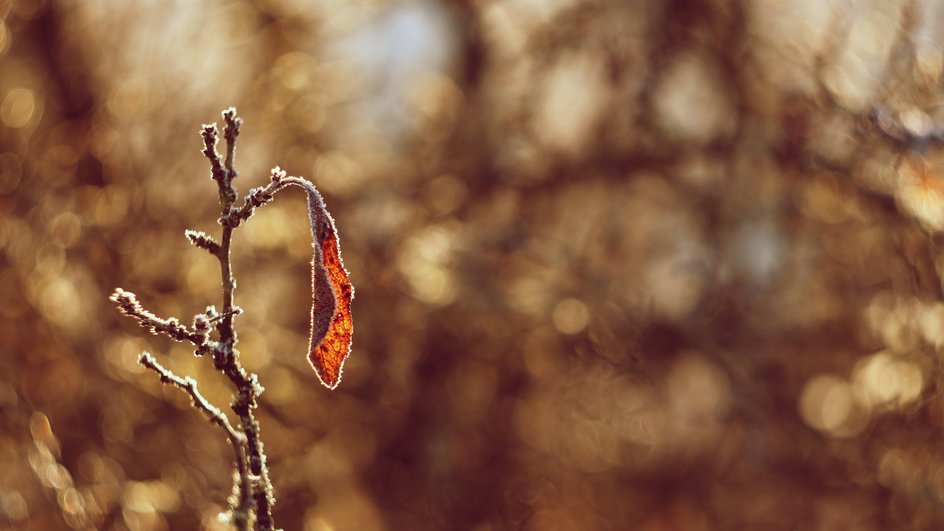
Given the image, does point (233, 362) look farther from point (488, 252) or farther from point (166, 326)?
point (488, 252)

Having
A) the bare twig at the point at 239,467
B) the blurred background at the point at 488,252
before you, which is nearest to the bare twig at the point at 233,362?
the bare twig at the point at 239,467

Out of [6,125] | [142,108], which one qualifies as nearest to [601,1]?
[142,108]

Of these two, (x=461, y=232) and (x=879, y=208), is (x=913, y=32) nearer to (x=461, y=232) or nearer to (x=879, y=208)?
(x=879, y=208)

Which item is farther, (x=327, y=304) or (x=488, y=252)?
(x=488, y=252)

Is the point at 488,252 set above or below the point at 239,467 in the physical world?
above

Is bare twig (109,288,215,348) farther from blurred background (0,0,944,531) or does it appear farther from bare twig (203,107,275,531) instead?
blurred background (0,0,944,531)

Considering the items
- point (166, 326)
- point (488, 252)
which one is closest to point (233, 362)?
point (166, 326)
